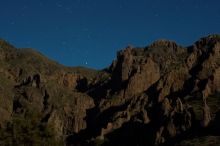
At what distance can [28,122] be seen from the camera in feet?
220

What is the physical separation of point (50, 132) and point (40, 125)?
1475 millimetres

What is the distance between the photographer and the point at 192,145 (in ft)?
655

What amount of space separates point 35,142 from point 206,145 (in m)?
134

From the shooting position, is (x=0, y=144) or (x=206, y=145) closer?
(x=0, y=144)

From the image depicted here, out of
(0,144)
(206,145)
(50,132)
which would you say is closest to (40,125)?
(50,132)

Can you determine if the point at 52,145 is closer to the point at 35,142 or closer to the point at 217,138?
the point at 35,142

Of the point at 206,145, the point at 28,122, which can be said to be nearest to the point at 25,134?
the point at 28,122

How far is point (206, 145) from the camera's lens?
192750 mm

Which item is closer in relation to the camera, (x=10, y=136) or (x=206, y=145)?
(x=10, y=136)

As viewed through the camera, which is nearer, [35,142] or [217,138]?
[35,142]

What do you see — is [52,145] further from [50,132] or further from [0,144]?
[0,144]

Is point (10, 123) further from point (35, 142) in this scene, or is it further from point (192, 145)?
point (192, 145)

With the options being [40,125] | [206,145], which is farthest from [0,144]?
[206,145]

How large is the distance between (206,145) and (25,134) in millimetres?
134189
